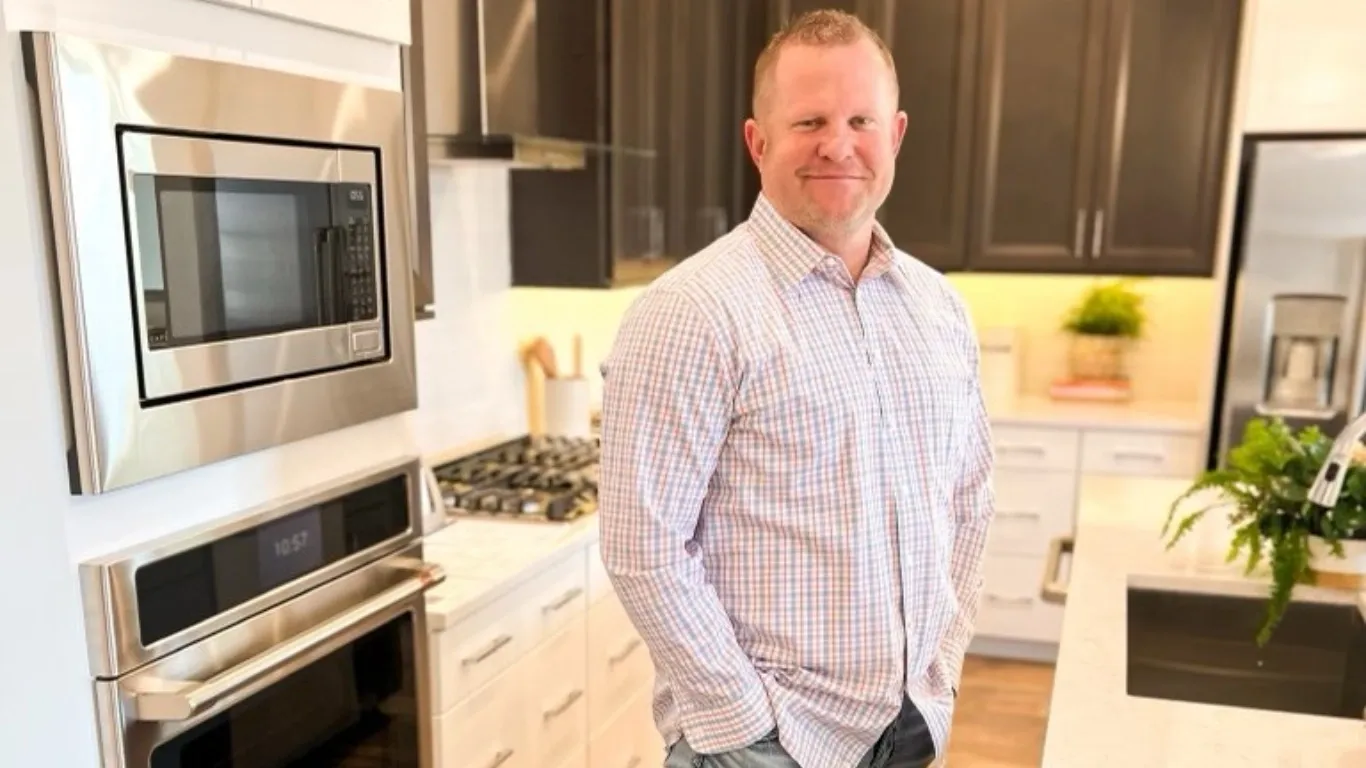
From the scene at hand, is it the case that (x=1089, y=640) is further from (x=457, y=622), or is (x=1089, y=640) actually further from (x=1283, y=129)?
(x=1283, y=129)

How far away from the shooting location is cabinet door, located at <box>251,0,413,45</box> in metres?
1.33

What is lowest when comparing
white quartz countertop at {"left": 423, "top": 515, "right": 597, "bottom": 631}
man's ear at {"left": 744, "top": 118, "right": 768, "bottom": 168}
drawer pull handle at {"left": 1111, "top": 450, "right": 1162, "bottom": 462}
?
drawer pull handle at {"left": 1111, "top": 450, "right": 1162, "bottom": 462}

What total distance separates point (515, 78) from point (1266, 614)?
202 cm

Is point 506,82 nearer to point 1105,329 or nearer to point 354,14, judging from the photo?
point 354,14

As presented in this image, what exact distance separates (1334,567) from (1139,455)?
72.4 inches

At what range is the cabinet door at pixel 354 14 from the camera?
1.33 meters

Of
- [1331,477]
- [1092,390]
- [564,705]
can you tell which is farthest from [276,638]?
[1092,390]

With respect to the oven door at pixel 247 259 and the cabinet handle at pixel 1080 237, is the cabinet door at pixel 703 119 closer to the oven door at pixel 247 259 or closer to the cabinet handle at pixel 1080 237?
the cabinet handle at pixel 1080 237

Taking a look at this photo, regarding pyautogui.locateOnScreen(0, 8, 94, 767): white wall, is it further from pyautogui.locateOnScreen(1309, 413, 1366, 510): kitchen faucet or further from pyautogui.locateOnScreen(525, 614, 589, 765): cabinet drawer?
pyautogui.locateOnScreen(1309, 413, 1366, 510): kitchen faucet

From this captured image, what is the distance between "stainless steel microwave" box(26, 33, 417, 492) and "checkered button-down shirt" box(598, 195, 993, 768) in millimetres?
383

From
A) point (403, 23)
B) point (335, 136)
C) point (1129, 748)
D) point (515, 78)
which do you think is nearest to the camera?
point (1129, 748)

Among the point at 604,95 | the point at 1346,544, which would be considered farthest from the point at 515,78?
the point at 1346,544

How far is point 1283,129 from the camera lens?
10.8 ft

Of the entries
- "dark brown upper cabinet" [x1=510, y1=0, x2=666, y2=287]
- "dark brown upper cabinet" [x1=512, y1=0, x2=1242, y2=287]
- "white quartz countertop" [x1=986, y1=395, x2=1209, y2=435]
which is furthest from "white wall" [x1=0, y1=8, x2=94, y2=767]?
"white quartz countertop" [x1=986, y1=395, x2=1209, y2=435]
